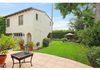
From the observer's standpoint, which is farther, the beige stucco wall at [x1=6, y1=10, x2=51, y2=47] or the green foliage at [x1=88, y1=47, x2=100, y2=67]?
the beige stucco wall at [x1=6, y1=10, x2=51, y2=47]

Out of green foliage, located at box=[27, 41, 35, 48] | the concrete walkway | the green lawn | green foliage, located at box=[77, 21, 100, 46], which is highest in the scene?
green foliage, located at box=[77, 21, 100, 46]

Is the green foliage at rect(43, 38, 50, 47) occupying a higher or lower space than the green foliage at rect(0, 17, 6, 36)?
lower

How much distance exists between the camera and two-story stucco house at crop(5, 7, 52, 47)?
197 inches

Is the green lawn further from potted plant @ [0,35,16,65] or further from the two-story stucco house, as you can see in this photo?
potted plant @ [0,35,16,65]

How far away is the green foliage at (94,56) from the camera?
4.88 meters

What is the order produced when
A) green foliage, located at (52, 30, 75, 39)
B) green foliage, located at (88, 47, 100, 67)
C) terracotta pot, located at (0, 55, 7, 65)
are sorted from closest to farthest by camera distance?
1. terracotta pot, located at (0, 55, 7, 65)
2. green foliage, located at (88, 47, 100, 67)
3. green foliage, located at (52, 30, 75, 39)

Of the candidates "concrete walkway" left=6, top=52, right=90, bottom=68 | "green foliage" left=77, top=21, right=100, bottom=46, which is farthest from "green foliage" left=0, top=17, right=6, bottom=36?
"green foliage" left=77, top=21, right=100, bottom=46

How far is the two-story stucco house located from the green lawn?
28cm

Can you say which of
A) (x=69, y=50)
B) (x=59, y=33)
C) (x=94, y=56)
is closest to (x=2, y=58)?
(x=59, y=33)

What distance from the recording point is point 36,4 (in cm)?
498

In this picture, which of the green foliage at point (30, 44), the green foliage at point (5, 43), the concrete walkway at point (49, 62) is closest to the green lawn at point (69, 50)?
the concrete walkway at point (49, 62)

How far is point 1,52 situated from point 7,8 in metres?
0.77

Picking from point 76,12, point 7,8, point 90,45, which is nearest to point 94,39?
point 90,45

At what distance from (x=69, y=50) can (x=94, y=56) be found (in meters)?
0.45
